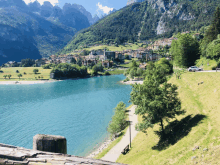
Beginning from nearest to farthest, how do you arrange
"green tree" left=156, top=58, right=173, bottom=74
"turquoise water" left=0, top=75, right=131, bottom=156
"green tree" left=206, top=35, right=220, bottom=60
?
"turquoise water" left=0, top=75, right=131, bottom=156 → "green tree" left=206, top=35, right=220, bottom=60 → "green tree" left=156, top=58, right=173, bottom=74

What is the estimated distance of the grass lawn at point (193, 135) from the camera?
48.2 ft

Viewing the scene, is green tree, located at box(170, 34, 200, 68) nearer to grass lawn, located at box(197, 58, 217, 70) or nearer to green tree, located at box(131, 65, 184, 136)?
grass lawn, located at box(197, 58, 217, 70)

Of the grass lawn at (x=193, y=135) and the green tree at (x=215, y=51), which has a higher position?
the green tree at (x=215, y=51)

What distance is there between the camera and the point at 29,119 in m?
55.4

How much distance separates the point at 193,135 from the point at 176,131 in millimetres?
4670

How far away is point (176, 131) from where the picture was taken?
75.0 feet

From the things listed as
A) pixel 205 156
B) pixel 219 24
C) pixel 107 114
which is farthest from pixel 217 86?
pixel 219 24

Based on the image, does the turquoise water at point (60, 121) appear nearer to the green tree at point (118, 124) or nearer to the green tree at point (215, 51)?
the green tree at point (118, 124)

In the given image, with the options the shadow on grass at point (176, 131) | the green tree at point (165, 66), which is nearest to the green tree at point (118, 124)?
the shadow on grass at point (176, 131)

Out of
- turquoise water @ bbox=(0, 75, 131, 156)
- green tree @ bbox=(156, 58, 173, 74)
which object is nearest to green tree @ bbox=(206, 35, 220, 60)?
green tree @ bbox=(156, 58, 173, 74)

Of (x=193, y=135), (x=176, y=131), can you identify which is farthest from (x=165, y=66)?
(x=193, y=135)

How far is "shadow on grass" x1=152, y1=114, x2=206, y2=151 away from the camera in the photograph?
2064cm

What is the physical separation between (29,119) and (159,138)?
46720 mm

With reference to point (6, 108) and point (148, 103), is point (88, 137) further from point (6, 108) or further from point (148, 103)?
point (6, 108)
